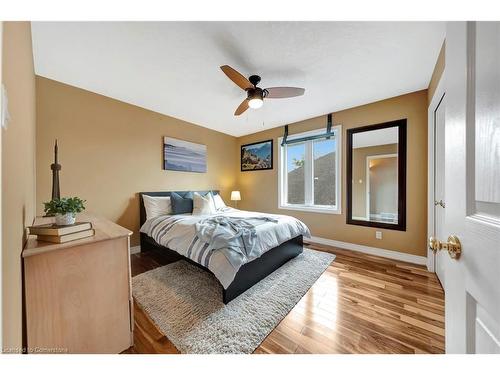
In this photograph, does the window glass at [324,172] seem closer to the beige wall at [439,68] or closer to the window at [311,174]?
the window at [311,174]

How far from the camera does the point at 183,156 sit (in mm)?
3568

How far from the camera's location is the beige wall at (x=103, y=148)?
87.6 inches

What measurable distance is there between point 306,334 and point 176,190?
2996 mm

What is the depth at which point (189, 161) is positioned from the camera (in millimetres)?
3676

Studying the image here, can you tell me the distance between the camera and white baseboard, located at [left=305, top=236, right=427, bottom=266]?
253cm

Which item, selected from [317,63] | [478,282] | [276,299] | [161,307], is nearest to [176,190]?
[161,307]

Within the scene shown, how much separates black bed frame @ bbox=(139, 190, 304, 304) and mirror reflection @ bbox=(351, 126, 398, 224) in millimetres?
1280

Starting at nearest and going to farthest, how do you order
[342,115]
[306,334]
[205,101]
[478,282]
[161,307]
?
[478,282] → [306,334] → [161,307] → [205,101] → [342,115]

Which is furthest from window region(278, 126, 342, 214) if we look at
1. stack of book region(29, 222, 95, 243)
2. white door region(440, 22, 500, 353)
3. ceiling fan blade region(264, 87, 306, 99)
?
stack of book region(29, 222, 95, 243)

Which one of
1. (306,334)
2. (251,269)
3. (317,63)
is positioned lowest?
(306,334)

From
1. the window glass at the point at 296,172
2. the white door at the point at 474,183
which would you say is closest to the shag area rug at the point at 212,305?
the white door at the point at 474,183

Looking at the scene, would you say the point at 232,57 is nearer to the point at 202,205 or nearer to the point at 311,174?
the point at 202,205

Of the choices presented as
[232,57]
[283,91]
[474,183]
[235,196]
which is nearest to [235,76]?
[232,57]
